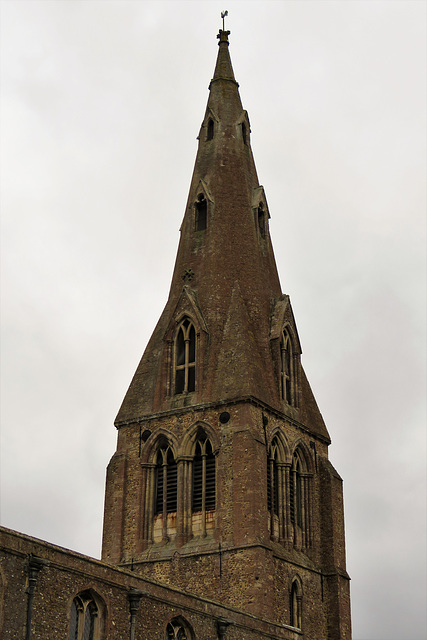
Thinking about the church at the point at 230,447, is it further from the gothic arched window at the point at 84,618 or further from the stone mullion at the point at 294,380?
the gothic arched window at the point at 84,618

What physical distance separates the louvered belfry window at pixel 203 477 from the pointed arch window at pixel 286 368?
15.8 ft

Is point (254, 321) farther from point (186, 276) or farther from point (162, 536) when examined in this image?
point (162, 536)

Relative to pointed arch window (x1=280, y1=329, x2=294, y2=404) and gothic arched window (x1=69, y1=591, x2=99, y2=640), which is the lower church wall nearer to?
gothic arched window (x1=69, y1=591, x2=99, y2=640)

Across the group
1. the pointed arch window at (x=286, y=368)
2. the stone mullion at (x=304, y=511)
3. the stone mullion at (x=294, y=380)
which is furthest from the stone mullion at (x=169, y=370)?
the stone mullion at (x=304, y=511)

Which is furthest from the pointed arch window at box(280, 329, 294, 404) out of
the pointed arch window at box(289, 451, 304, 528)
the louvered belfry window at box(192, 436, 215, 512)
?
the louvered belfry window at box(192, 436, 215, 512)

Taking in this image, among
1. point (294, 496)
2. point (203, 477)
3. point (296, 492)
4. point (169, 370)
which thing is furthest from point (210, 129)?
point (294, 496)

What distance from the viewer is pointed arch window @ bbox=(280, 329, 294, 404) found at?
49.2m

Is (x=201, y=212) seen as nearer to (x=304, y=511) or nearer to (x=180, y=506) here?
(x=180, y=506)

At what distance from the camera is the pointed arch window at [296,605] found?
143ft

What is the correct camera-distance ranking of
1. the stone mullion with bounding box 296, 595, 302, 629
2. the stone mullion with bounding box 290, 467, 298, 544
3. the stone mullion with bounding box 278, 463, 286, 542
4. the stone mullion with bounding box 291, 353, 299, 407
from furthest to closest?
1. the stone mullion with bounding box 291, 353, 299, 407
2. the stone mullion with bounding box 290, 467, 298, 544
3. the stone mullion with bounding box 278, 463, 286, 542
4. the stone mullion with bounding box 296, 595, 302, 629

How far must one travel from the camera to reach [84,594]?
31250mm

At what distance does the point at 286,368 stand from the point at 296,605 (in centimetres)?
1110

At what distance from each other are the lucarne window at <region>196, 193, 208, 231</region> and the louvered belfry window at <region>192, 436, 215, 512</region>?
38.3ft

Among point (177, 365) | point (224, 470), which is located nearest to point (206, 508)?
point (224, 470)
